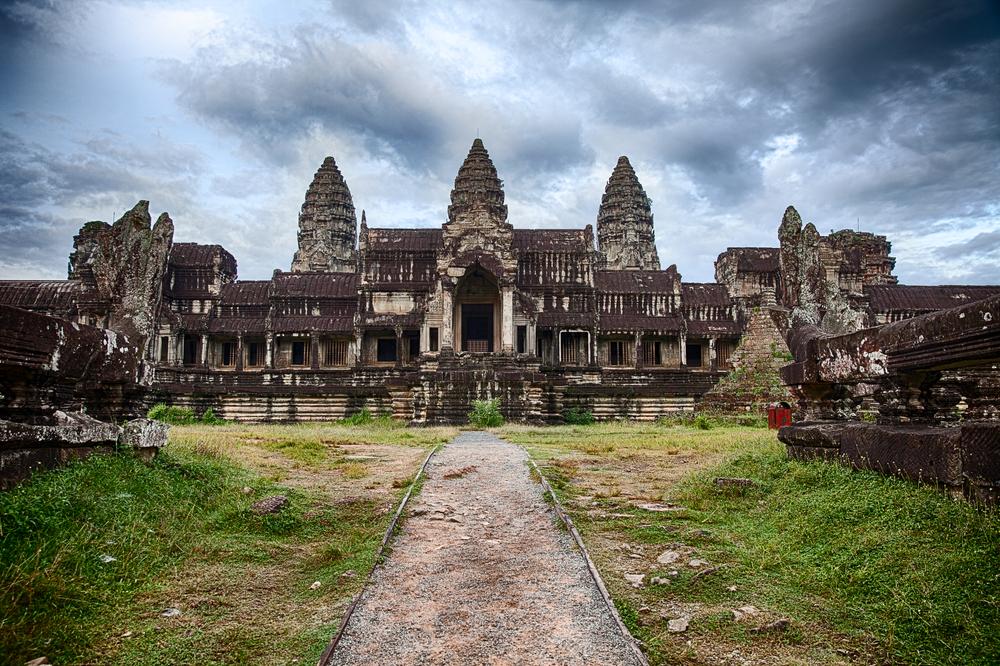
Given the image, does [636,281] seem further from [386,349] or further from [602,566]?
[602,566]

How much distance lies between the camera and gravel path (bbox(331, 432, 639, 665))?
413 cm

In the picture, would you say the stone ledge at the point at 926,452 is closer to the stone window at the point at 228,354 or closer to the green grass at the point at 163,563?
the green grass at the point at 163,563

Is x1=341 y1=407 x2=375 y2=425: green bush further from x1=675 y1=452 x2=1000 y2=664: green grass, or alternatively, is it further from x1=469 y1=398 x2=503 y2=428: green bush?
x1=675 y1=452 x2=1000 y2=664: green grass

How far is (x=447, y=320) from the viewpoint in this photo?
30.1 metres

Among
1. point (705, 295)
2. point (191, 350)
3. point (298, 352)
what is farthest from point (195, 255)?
point (705, 295)

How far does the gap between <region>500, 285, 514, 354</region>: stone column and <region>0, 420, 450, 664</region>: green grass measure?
858 inches

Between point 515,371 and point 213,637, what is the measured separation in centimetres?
2137

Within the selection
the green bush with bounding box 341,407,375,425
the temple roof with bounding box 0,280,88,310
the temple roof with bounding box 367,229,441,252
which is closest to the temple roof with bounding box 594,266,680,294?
the temple roof with bounding box 367,229,441,252

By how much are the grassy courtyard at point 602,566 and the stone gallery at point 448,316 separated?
57.0 feet

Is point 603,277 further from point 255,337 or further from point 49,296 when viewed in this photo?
point 49,296

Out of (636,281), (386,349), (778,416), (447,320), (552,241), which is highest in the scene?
(552,241)

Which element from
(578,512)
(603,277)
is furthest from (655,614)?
(603,277)

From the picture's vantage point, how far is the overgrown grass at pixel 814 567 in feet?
13.4

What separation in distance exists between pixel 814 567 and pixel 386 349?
3143 centimetres
